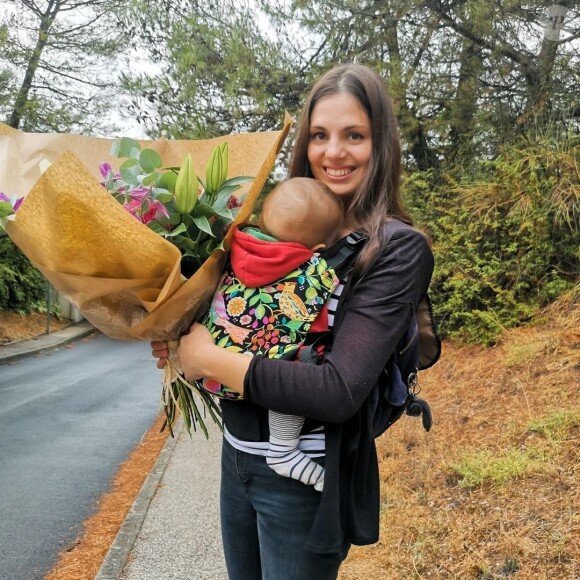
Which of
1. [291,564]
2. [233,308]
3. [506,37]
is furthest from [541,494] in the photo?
[506,37]

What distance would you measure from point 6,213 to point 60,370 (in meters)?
12.2

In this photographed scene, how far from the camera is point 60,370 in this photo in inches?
507

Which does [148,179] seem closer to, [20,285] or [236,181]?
[236,181]

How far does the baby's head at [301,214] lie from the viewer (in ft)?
4.96

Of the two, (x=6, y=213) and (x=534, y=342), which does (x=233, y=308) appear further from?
(x=534, y=342)

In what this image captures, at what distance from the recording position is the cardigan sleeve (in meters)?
1.37

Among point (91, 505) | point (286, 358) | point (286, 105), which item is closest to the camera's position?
point (286, 358)

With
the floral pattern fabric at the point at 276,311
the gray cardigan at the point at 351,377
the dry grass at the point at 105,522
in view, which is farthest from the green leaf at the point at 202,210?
the dry grass at the point at 105,522

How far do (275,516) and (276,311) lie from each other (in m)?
0.51

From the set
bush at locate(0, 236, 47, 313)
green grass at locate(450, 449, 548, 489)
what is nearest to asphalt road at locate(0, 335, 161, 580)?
green grass at locate(450, 449, 548, 489)

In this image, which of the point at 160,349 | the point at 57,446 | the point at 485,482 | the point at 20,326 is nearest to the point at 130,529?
the point at 485,482

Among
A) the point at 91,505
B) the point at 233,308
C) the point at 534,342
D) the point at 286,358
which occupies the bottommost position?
the point at 91,505

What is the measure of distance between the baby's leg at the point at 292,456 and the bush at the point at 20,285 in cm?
1633

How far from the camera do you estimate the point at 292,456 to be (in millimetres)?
1464
